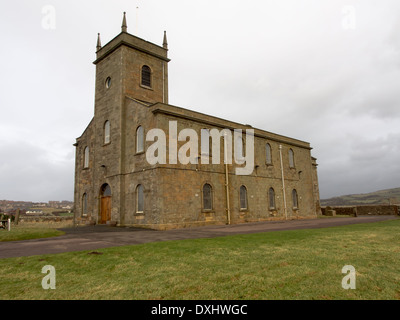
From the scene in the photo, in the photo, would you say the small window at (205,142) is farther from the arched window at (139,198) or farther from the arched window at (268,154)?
the arched window at (268,154)

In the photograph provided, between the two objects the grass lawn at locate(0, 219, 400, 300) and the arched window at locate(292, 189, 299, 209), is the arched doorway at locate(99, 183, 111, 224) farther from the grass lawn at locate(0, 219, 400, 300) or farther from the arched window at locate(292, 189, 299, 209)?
the arched window at locate(292, 189, 299, 209)

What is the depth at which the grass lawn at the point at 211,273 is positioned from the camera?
4.33 meters

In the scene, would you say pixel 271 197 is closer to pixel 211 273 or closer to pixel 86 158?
pixel 86 158

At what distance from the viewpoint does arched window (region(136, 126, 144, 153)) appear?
2026cm

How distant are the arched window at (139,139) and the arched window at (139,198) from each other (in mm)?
2660

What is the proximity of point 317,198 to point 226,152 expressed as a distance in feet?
70.6

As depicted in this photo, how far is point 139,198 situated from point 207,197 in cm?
522

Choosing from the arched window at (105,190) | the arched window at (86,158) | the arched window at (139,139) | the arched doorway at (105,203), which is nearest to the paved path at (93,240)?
the arched doorway at (105,203)

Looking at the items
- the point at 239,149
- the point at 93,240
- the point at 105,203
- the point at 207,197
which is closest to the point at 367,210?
the point at 239,149

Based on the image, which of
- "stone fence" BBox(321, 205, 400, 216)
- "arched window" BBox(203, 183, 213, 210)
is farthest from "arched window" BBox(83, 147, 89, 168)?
"stone fence" BBox(321, 205, 400, 216)

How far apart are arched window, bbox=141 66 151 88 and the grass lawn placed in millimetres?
18171

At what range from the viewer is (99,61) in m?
25.0

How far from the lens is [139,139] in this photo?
811 inches

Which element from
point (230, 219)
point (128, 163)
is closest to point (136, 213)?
point (128, 163)
